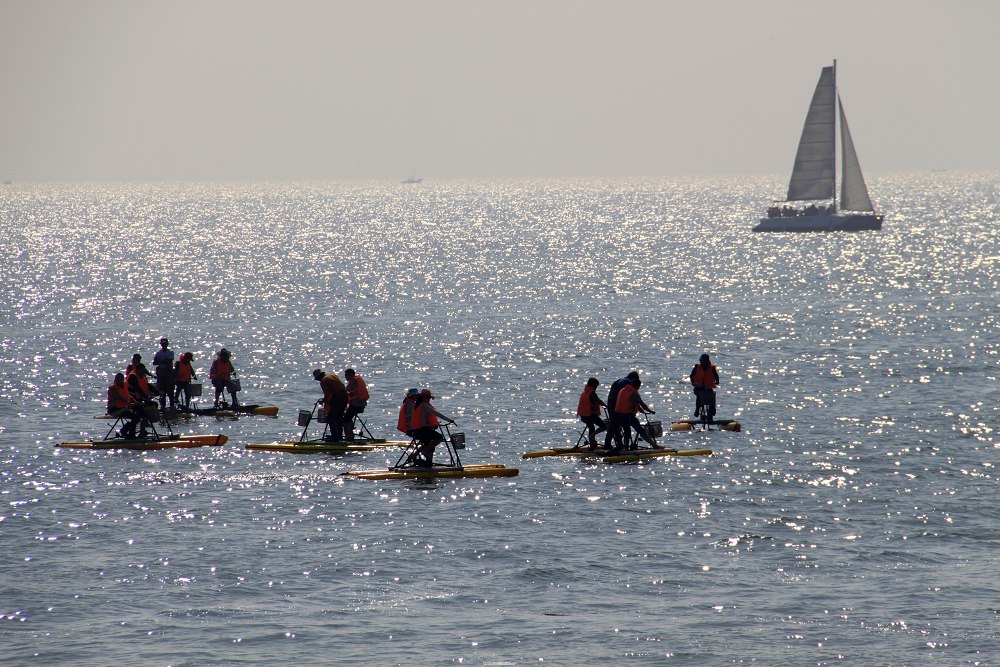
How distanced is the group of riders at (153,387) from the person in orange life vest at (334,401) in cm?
501

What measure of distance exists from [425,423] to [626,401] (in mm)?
5335

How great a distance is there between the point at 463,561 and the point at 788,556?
643cm

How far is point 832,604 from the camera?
2436cm

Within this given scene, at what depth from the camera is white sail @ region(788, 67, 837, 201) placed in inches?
5458

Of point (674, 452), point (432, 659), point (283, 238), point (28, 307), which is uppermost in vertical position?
point (283, 238)

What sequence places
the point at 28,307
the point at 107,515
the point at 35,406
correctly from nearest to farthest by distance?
the point at 107,515, the point at 35,406, the point at 28,307

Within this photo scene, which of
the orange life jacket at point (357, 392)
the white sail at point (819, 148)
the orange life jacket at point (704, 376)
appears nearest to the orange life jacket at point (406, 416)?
the orange life jacket at point (357, 392)

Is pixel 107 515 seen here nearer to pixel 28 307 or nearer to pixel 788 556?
pixel 788 556

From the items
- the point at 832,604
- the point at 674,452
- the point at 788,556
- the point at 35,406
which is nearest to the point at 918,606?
the point at 832,604

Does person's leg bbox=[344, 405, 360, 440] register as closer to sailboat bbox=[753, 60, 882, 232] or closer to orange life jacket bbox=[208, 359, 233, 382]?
orange life jacket bbox=[208, 359, 233, 382]

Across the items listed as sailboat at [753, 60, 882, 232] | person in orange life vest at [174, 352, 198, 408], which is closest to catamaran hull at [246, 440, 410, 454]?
person in orange life vest at [174, 352, 198, 408]

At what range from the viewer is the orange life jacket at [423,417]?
32500 millimetres

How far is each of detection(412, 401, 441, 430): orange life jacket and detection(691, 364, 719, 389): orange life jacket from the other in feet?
29.9

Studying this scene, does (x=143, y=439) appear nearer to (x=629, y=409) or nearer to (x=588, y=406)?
(x=588, y=406)
